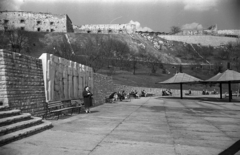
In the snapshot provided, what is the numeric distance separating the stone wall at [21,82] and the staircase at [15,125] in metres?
0.52

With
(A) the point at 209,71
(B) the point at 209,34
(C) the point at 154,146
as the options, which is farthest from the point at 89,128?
(B) the point at 209,34

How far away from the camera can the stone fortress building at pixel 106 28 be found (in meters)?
95.9

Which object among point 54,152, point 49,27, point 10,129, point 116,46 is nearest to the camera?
point 54,152

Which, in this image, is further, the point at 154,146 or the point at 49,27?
the point at 49,27

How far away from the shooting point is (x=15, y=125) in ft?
19.0

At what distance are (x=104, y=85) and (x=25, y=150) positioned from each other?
1542 cm

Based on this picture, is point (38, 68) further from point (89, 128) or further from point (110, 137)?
point (110, 137)

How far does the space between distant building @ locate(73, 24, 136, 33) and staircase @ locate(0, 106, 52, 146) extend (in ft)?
299

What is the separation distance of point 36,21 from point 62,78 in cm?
7599

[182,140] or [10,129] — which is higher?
[10,129]

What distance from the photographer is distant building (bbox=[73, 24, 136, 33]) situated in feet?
315

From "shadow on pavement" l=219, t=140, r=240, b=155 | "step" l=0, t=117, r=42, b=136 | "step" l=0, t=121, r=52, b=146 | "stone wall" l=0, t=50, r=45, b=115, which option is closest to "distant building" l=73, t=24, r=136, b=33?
"stone wall" l=0, t=50, r=45, b=115

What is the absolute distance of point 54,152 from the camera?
14.8ft

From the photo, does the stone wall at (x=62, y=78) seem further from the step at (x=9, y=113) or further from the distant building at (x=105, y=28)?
the distant building at (x=105, y=28)
